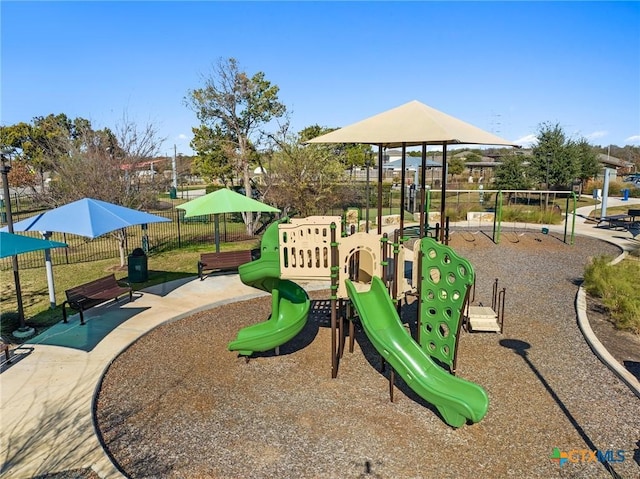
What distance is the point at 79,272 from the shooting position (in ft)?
45.2

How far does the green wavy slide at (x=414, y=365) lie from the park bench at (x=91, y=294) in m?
5.63

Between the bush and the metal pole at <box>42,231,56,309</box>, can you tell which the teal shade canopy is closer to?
the metal pole at <box>42,231,56,309</box>

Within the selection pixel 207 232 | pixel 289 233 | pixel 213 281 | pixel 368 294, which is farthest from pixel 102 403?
pixel 207 232

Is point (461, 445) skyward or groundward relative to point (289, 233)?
groundward

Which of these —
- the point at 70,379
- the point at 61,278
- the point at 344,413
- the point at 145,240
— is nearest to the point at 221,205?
the point at 145,240

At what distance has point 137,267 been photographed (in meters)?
12.4

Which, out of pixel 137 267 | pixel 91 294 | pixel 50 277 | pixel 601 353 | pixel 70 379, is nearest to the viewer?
pixel 70 379

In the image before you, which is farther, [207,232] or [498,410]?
[207,232]

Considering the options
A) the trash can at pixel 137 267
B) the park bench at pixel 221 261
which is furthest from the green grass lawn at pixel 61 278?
the park bench at pixel 221 261

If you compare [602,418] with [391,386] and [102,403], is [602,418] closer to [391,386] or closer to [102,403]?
[391,386]

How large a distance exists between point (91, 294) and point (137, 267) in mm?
2977

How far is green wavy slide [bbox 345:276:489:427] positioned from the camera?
218 inches

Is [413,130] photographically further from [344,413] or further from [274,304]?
[344,413]

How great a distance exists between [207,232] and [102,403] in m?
15.5
